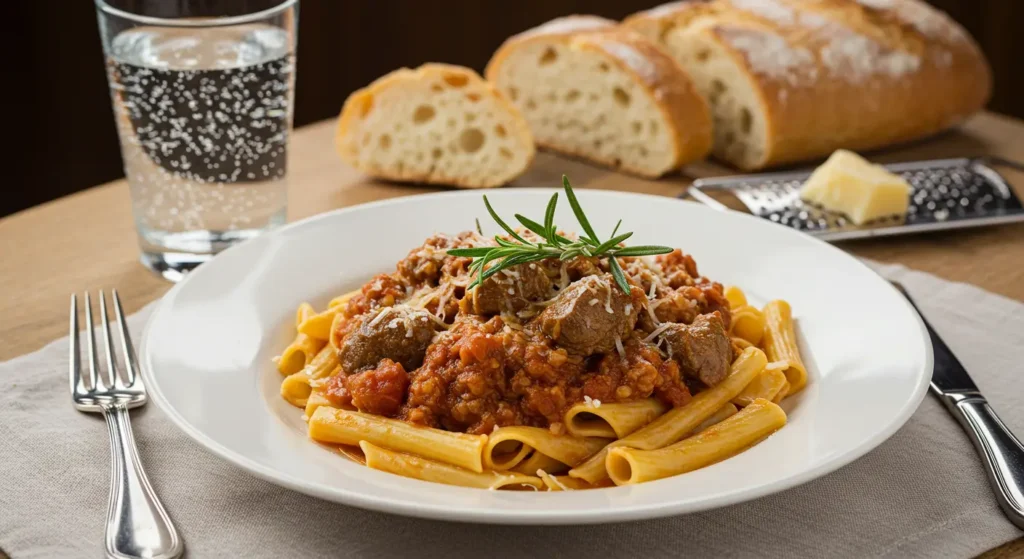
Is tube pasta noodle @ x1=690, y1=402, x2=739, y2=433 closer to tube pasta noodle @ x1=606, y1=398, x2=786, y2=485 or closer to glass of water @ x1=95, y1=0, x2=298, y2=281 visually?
tube pasta noodle @ x1=606, y1=398, x2=786, y2=485

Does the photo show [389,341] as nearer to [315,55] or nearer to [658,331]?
[658,331]

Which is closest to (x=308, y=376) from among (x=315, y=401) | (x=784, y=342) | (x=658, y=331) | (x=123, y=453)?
(x=315, y=401)

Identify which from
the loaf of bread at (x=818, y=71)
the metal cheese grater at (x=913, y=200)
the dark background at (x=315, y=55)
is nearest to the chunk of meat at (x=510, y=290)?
the metal cheese grater at (x=913, y=200)

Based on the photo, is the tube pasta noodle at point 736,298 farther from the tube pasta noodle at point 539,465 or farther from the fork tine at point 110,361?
the fork tine at point 110,361

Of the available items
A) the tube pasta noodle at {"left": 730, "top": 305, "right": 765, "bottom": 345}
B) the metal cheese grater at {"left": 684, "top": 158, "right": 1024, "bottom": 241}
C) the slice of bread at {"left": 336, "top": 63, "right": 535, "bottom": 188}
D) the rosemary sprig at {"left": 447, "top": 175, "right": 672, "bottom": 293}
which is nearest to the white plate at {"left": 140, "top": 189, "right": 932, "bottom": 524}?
the tube pasta noodle at {"left": 730, "top": 305, "right": 765, "bottom": 345}

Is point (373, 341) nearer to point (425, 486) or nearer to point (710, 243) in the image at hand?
point (425, 486)
